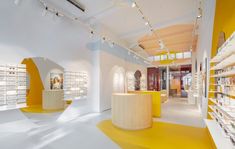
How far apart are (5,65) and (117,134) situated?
3311 mm

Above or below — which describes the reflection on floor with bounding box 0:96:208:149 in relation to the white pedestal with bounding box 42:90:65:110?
below

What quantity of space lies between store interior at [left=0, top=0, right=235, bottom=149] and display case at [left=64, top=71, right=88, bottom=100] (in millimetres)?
37

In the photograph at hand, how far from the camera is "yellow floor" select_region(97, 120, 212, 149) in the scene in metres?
3.01

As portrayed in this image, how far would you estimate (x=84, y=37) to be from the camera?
5922 mm

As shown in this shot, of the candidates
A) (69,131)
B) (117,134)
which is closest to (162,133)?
(117,134)

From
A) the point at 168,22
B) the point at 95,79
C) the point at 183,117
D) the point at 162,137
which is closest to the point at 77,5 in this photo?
A: the point at 95,79

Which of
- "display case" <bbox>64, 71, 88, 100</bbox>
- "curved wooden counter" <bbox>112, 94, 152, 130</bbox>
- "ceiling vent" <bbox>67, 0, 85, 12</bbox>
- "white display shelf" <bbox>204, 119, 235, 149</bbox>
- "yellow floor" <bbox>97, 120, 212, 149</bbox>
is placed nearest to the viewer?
"white display shelf" <bbox>204, 119, 235, 149</bbox>

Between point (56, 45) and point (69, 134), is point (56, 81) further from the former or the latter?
point (69, 134)

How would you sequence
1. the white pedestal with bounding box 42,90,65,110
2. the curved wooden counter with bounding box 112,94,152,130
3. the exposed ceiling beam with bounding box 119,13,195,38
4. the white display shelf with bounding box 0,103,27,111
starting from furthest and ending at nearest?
the exposed ceiling beam with bounding box 119,13,195,38
the white pedestal with bounding box 42,90,65,110
the curved wooden counter with bounding box 112,94,152,130
the white display shelf with bounding box 0,103,27,111

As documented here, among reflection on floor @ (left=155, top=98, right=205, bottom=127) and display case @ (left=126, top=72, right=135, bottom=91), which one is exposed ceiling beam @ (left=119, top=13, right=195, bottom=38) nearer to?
display case @ (left=126, top=72, right=135, bottom=91)

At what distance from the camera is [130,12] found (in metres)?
5.48

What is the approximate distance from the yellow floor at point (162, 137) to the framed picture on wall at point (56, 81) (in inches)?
85.6

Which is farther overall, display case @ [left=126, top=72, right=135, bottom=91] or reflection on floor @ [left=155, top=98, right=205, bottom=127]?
display case @ [left=126, top=72, right=135, bottom=91]

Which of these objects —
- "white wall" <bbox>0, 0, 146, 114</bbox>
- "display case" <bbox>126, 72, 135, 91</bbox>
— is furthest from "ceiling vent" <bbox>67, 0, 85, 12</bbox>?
"display case" <bbox>126, 72, 135, 91</bbox>
